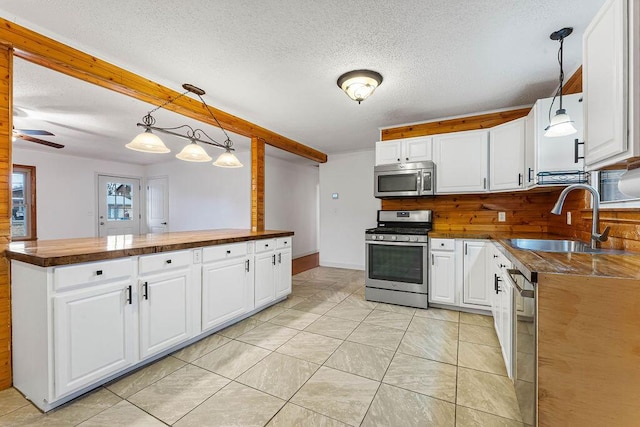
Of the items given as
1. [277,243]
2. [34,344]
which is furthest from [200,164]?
[34,344]

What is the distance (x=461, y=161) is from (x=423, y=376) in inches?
96.7

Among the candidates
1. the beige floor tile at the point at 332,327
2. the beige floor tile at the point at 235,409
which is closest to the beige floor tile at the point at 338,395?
the beige floor tile at the point at 235,409

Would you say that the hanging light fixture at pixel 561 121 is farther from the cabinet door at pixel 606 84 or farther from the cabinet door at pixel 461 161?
the cabinet door at pixel 461 161

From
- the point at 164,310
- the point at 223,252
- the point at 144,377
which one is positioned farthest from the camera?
the point at 223,252

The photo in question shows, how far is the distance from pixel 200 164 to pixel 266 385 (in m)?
5.60

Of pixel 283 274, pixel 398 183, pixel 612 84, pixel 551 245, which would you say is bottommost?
pixel 283 274

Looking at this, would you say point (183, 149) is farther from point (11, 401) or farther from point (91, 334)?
point (11, 401)

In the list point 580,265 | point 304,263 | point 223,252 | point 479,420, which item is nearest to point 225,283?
point 223,252

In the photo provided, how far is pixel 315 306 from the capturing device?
3320mm

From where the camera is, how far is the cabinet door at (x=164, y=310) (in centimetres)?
196

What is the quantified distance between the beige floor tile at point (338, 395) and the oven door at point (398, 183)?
89.2 inches

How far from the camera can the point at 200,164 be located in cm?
633

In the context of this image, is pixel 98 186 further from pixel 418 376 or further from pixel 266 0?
pixel 418 376

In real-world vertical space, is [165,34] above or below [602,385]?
above
